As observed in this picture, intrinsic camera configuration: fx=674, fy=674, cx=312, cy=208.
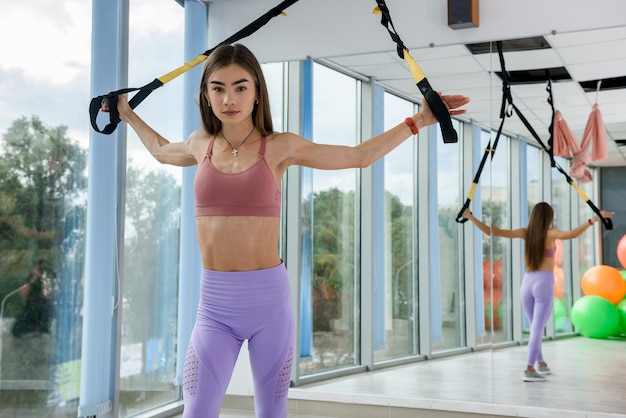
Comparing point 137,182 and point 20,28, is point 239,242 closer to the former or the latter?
point 20,28

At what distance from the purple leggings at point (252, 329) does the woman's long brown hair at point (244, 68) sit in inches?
20.5

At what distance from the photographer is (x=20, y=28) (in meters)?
3.01

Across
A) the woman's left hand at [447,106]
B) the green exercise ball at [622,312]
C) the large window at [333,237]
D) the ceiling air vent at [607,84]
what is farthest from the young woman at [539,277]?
the woman's left hand at [447,106]

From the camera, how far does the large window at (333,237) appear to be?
451 cm

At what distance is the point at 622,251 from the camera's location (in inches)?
145

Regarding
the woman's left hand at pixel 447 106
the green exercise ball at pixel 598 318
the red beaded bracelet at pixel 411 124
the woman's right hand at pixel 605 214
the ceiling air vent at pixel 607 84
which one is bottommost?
the green exercise ball at pixel 598 318

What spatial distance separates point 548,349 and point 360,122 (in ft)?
6.06

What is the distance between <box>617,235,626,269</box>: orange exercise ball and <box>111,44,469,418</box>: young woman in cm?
189

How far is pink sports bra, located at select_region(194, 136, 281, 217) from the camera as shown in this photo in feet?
7.19

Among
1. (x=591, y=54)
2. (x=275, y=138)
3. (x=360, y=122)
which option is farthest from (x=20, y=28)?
(x=591, y=54)

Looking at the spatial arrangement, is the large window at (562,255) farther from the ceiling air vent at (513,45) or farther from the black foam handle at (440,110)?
the black foam handle at (440,110)

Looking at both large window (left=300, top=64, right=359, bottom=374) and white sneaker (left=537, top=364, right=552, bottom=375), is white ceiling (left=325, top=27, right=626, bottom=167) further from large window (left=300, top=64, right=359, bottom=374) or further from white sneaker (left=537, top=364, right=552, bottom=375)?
white sneaker (left=537, top=364, right=552, bottom=375)

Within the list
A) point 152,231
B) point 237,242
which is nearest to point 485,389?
point 152,231

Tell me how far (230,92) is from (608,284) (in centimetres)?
250
